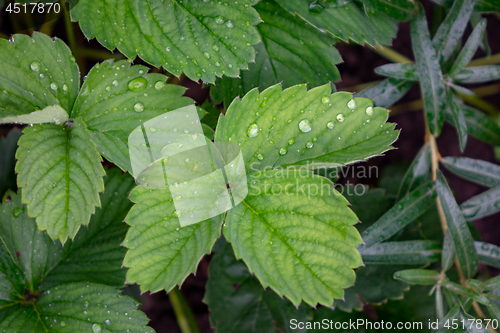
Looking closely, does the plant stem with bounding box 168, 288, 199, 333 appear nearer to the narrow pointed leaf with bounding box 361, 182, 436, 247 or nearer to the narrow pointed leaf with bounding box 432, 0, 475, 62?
the narrow pointed leaf with bounding box 361, 182, 436, 247

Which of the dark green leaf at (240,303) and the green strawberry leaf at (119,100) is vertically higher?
the green strawberry leaf at (119,100)

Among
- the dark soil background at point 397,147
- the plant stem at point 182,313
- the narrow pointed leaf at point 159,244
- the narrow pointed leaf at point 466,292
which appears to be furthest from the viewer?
the dark soil background at point 397,147

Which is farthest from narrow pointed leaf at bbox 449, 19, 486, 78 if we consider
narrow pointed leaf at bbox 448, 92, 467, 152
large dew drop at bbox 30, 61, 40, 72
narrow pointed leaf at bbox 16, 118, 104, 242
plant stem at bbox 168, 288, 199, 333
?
plant stem at bbox 168, 288, 199, 333

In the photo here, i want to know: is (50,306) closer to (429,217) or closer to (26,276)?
(26,276)

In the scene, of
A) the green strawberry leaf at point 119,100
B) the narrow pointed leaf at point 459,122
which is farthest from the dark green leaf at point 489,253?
the green strawberry leaf at point 119,100

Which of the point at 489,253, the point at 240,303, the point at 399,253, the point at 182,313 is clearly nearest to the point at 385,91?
the point at 399,253

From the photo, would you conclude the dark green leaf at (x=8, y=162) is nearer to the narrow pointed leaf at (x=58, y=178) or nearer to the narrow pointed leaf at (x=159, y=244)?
the narrow pointed leaf at (x=58, y=178)

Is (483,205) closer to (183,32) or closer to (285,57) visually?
(285,57)
